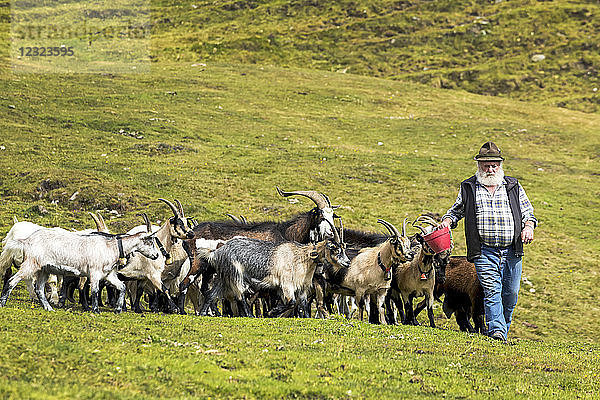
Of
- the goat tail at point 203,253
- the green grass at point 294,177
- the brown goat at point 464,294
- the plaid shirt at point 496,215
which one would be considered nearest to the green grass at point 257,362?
the green grass at point 294,177

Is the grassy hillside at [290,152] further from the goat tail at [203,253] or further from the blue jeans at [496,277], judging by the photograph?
the goat tail at [203,253]

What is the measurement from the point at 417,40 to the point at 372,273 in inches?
2421

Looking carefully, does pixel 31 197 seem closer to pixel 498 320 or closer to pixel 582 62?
pixel 498 320

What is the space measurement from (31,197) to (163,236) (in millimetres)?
14248

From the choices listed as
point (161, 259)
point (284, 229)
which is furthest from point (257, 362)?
point (284, 229)

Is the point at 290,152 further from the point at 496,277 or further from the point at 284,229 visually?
the point at 496,277

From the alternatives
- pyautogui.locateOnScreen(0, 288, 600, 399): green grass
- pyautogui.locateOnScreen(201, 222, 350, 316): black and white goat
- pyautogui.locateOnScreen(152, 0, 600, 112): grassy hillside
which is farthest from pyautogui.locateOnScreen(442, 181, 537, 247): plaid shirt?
pyautogui.locateOnScreen(152, 0, 600, 112): grassy hillside

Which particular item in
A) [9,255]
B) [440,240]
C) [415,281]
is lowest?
[415,281]

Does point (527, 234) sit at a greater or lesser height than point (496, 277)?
greater

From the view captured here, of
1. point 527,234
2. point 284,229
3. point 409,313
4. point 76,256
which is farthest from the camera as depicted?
point 284,229

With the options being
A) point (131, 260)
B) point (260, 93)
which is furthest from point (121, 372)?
point (260, 93)

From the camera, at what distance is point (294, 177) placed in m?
31.8

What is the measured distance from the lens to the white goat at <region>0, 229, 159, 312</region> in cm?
1177

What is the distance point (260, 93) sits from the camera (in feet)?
165
